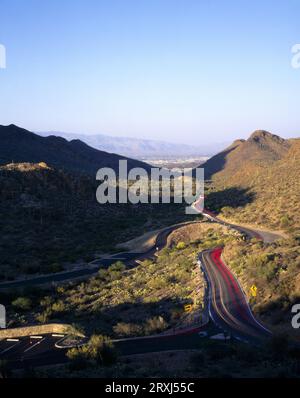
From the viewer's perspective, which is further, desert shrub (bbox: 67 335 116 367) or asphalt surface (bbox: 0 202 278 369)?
asphalt surface (bbox: 0 202 278 369)

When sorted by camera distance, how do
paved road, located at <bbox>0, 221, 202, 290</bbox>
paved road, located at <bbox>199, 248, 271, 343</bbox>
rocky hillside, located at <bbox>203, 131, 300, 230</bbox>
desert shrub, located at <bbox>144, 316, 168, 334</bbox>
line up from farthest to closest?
rocky hillside, located at <bbox>203, 131, 300, 230</bbox>
paved road, located at <bbox>0, 221, 202, 290</bbox>
desert shrub, located at <bbox>144, 316, 168, 334</bbox>
paved road, located at <bbox>199, 248, 271, 343</bbox>

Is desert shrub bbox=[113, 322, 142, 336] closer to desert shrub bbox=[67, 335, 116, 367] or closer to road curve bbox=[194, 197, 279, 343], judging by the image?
road curve bbox=[194, 197, 279, 343]

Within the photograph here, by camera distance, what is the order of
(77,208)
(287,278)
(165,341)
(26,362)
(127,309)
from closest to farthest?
1. (26,362)
2. (165,341)
3. (287,278)
4. (127,309)
5. (77,208)

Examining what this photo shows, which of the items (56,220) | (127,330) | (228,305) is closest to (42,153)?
(56,220)

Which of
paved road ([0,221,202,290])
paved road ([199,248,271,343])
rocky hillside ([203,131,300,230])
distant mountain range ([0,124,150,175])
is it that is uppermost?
distant mountain range ([0,124,150,175])

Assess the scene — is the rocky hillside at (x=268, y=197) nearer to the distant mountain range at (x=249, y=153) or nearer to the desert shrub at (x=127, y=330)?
the desert shrub at (x=127, y=330)

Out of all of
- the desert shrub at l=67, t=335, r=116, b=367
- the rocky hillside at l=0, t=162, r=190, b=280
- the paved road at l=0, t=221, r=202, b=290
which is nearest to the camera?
the desert shrub at l=67, t=335, r=116, b=367

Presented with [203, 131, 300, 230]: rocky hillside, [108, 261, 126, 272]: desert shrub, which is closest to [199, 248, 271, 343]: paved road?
[108, 261, 126, 272]: desert shrub

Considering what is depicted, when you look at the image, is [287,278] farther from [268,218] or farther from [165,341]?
[268,218]
